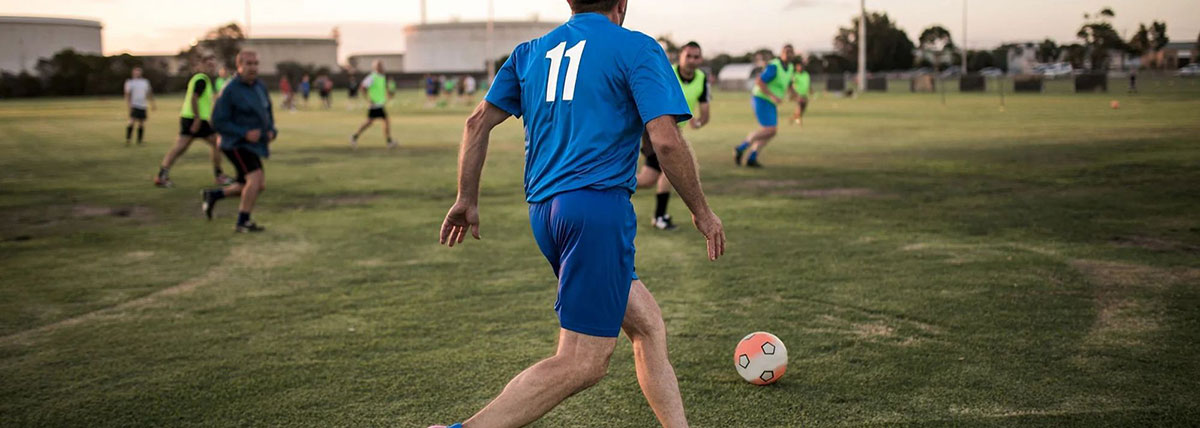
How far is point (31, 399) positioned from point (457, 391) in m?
2.17

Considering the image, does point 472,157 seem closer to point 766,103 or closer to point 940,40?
point 766,103

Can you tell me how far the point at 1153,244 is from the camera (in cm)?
866

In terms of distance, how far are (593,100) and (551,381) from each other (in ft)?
3.22

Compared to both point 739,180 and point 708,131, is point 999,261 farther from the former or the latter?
point 708,131

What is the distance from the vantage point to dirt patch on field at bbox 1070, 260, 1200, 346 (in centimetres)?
575

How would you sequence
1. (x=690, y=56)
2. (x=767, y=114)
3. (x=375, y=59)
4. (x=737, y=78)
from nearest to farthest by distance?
(x=690, y=56) < (x=767, y=114) < (x=737, y=78) < (x=375, y=59)

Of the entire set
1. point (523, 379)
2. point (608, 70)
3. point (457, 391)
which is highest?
point (608, 70)

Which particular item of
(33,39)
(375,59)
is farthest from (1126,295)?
(375,59)

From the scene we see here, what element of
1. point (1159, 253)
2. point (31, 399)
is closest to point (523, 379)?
point (31, 399)

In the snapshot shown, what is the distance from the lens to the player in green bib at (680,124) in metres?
10.0

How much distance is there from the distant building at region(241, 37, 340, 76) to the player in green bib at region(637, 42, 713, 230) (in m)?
115

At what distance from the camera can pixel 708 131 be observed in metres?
25.2

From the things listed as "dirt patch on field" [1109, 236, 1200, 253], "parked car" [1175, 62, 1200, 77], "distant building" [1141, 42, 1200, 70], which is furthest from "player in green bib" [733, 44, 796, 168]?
"distant building" [1141, 42, 1200, 70]

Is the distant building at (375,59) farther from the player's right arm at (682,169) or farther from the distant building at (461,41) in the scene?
the player's right arm at (682,169)
